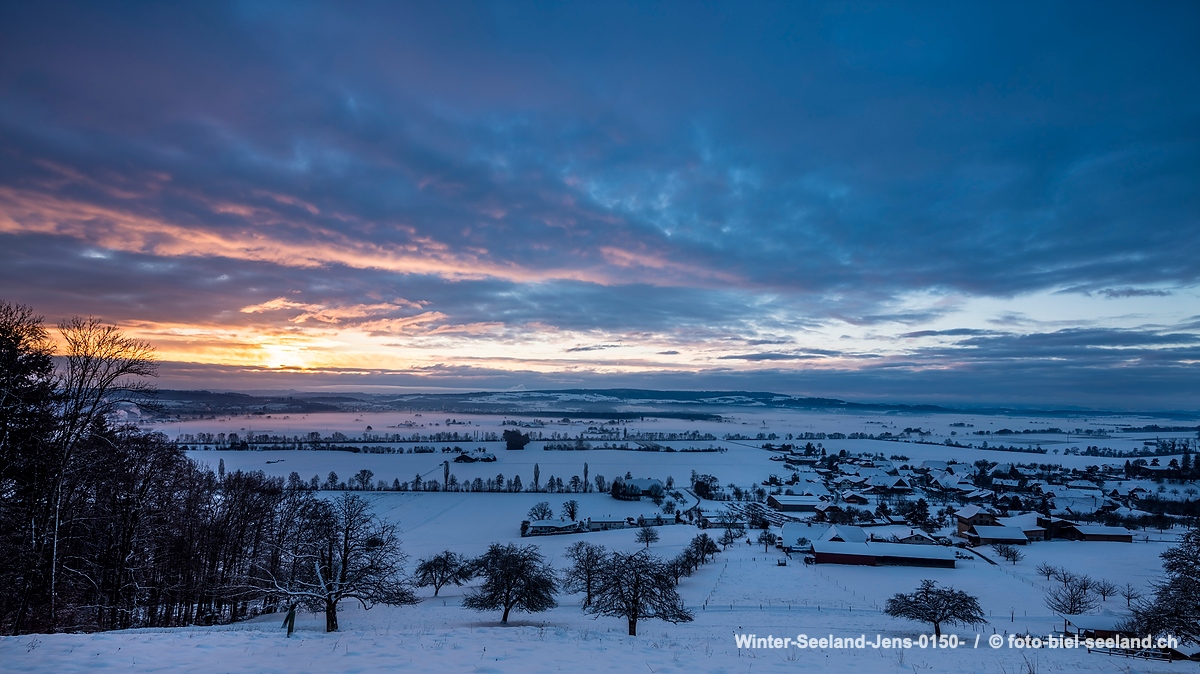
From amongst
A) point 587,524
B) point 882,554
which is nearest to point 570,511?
point 587,524

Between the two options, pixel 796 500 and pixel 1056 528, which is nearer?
pixel 1056 528

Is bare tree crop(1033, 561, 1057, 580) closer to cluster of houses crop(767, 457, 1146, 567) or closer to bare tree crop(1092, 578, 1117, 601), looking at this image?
bare tree crop(1092, 578, 1117, 601)

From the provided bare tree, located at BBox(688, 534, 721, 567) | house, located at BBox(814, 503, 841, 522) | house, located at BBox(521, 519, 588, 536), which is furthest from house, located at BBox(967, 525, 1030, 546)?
house, located at BBox(521, 519, 588, 536)

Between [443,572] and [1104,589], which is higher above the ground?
[1104,589]

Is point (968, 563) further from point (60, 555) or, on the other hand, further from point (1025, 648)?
point (60, 555)

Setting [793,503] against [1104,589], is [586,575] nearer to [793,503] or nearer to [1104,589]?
[1104,589]

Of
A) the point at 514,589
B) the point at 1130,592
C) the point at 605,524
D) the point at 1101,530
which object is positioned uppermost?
the point at 514,589

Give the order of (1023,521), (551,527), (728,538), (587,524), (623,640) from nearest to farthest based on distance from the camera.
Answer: (623,640) → (728,538) → (551,527) → (1023,521) → (587,524)
